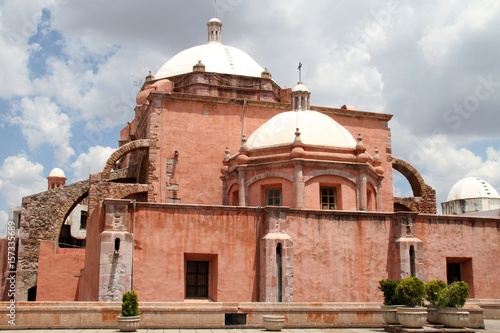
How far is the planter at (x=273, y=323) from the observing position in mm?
12508

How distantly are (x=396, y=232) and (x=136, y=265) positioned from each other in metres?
8.71

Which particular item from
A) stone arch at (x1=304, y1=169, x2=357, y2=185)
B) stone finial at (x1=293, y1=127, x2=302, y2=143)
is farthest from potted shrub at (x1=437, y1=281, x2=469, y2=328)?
stone finial at (x1=293, y1=127, x2=302, y2=143)

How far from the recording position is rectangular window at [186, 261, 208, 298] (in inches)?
672

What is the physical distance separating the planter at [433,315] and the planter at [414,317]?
934mm

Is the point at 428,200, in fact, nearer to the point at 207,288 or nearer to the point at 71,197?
the point at 207,288

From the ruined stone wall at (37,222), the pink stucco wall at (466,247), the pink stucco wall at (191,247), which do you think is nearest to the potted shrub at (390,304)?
the pink stucco wall at (191,247)

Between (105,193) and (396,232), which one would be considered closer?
(396,232)

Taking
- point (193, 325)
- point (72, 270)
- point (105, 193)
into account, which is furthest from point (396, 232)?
point (72, 270)

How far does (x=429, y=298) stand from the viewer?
44.2ft

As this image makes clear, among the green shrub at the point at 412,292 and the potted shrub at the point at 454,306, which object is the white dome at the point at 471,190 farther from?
the green shrub at the point at 412,292

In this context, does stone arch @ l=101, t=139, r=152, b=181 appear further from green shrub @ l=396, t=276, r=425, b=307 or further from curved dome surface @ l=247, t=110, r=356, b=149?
green shrub @ l=396, t=276, r=425, b=307

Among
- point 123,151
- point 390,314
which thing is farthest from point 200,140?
point 390,314

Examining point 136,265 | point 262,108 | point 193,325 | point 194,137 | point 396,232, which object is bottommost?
point 193,325

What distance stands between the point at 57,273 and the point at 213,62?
14.0m
